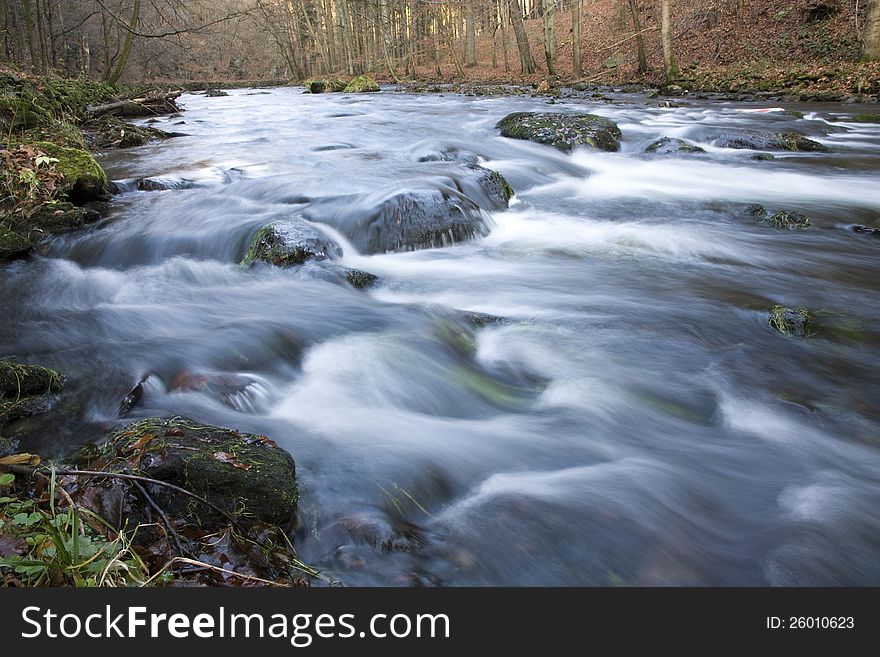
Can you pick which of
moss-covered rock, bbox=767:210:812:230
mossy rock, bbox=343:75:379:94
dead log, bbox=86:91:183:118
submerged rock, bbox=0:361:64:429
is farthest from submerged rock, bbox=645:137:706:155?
mossy rock, bbox=343:75:379:94

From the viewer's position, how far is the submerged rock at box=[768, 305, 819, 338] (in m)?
4.77

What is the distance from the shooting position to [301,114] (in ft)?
63.3

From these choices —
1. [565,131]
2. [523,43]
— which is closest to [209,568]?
[565,131]

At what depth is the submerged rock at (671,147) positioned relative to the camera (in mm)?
11297

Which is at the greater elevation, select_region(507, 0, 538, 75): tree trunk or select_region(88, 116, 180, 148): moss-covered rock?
Result: select_region(507, 0, 538, 75): tree trunk

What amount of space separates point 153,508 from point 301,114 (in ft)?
60.6

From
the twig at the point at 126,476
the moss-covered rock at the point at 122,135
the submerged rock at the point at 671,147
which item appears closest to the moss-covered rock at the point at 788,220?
the submerged rock at the point at 671,147

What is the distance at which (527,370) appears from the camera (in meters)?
4.59

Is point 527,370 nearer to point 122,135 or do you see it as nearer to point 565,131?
point 565,131

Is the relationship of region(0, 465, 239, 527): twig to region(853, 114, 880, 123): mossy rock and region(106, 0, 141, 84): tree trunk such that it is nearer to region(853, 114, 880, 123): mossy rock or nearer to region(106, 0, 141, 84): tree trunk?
region(106, 0, 141, 84): tree trunk

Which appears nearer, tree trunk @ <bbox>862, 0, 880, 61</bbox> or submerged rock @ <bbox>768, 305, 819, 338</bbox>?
submerged rock @ <bbox>768, 305, 819, 338</bbox>

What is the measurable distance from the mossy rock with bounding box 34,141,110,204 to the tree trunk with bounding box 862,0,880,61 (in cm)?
1756

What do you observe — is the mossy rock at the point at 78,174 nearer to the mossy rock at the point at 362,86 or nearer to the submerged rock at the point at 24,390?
the submerged rock at the point at 24,390

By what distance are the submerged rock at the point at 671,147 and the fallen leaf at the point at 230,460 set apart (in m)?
10.4
